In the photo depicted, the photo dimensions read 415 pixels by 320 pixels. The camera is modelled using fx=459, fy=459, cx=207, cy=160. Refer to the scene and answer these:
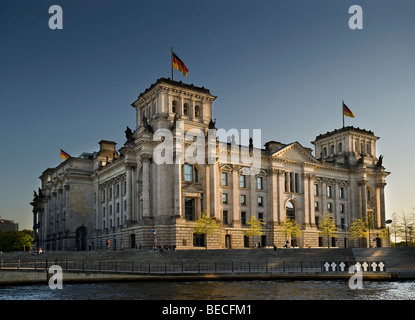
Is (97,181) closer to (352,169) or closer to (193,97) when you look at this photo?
(193,97)

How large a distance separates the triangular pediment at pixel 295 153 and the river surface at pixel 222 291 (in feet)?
164

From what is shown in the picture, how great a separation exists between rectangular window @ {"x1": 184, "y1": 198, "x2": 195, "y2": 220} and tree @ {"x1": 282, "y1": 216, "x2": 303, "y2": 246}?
59.7ft

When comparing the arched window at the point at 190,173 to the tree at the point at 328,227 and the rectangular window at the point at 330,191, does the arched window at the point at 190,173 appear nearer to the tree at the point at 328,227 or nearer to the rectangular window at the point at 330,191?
the tree at the point at 328,227

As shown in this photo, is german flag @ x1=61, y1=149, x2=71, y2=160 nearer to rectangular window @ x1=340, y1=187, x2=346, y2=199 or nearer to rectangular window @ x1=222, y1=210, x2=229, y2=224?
rectangular window @ x1=222, y1=210, x2=229, y2=224

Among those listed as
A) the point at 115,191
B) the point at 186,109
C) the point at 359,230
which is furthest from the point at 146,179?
the point at 359,230

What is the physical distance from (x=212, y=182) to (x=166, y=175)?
8.14 metres

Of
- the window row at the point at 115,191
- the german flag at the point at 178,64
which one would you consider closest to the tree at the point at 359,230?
the window row at the point at 115,191

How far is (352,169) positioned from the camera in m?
99.8

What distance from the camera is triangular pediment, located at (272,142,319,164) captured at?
87.6 m

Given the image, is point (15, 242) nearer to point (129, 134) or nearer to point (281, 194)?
point (129, 134)

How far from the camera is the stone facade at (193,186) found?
73312mm

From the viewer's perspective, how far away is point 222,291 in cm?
3272

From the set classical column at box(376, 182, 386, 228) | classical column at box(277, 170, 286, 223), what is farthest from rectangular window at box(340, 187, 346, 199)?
classical column at box(277, 170, 286, 223)

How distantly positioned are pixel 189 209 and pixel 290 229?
65.6ft
